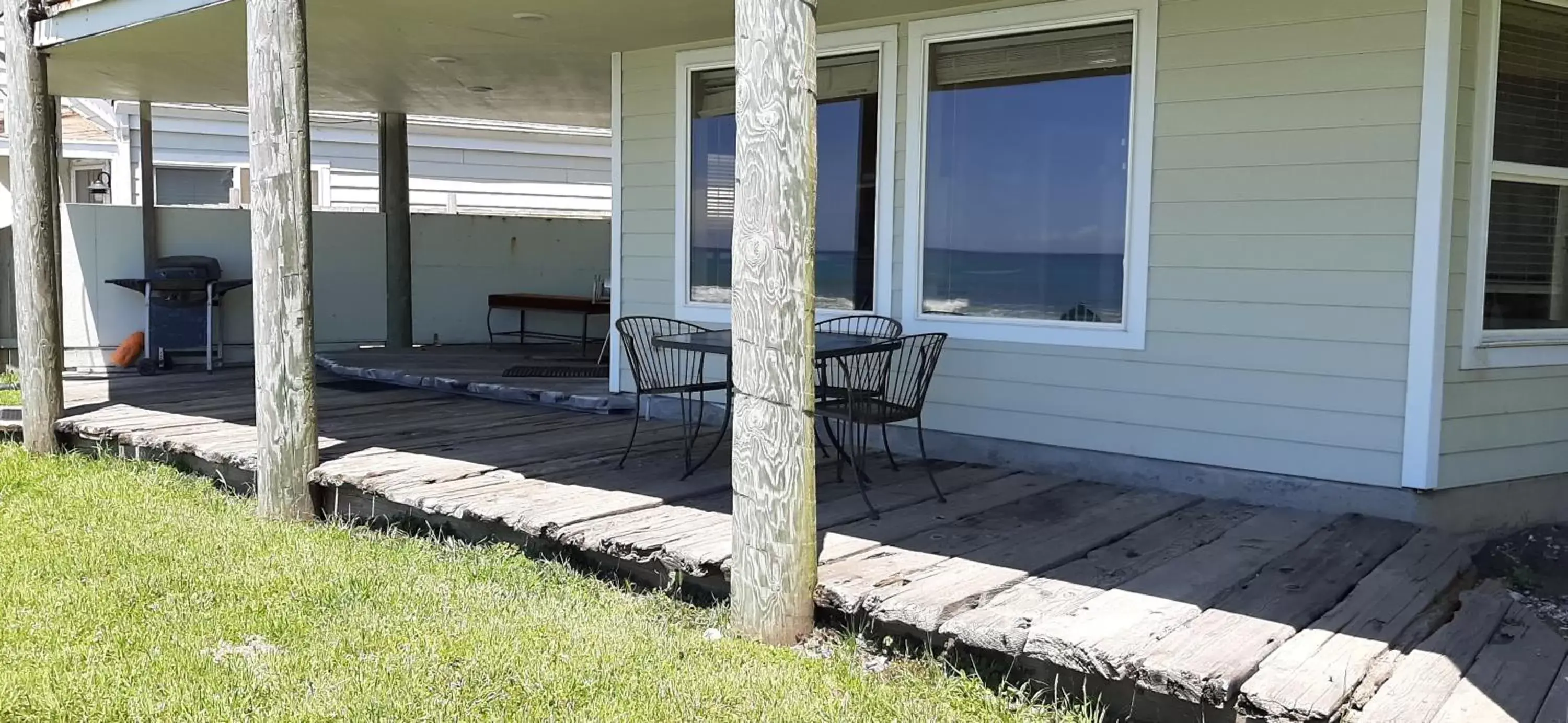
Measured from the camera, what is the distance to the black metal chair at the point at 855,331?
16.6 feet

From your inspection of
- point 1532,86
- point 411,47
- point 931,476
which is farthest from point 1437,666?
point 411,47

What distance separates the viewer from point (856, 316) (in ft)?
17.9

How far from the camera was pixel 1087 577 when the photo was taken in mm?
3373

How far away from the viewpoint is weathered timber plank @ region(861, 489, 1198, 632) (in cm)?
310

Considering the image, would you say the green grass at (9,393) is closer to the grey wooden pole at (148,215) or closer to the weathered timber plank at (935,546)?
the grey wooden pole at (148,215)

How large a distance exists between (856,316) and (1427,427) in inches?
95.5

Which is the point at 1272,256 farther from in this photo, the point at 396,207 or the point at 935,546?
the point at 396,207

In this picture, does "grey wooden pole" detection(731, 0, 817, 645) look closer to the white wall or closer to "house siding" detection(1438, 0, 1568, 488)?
"house siding" detection(1438, 0, 1568, 488)

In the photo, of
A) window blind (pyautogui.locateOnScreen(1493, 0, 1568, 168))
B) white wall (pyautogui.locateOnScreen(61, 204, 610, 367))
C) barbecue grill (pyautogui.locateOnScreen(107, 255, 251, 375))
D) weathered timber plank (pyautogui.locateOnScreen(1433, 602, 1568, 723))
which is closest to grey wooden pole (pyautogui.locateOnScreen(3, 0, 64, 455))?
barbecue grill (pyautogui.locateOnScreen(107, 255, 251, 375))

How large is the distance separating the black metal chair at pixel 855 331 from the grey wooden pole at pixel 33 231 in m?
3.99

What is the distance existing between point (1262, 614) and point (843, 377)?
2.75 m

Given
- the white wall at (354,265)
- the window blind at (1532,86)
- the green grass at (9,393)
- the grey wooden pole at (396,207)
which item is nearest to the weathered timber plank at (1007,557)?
the window blind at (1532,86)

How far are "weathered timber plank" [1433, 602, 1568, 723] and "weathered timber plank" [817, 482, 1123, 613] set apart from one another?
1.35m

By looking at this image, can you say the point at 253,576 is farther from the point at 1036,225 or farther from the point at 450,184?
the point at 450,184
